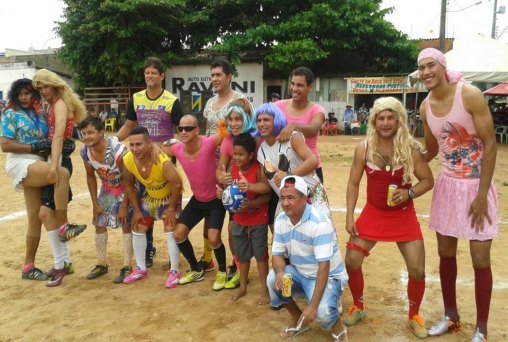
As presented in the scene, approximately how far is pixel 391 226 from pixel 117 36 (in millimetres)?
19481

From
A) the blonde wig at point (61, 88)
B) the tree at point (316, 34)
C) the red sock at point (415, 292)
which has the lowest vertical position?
the red sock at point (415, 292)

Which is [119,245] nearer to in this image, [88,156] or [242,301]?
[88,156]

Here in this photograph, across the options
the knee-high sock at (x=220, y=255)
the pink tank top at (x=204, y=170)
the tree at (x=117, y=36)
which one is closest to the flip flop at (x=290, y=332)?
the knee-high sock at (x=220, y=255)

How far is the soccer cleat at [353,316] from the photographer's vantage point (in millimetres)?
3518

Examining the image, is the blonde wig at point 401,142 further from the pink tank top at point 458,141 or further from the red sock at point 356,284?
the red sock at point 356,284

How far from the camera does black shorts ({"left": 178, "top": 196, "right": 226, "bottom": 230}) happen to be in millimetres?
4246

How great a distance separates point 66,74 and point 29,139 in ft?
99.2

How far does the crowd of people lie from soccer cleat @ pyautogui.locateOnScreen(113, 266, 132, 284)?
0.01 m

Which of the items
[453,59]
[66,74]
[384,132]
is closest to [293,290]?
[384,132]

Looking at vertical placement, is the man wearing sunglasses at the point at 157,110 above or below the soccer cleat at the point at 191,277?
above

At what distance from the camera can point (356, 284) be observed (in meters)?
3.51

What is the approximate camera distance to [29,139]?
4430 mm

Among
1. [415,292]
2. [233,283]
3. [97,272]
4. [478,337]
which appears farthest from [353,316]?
[97,272]

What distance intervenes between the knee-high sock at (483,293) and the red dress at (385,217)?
1.52ft
